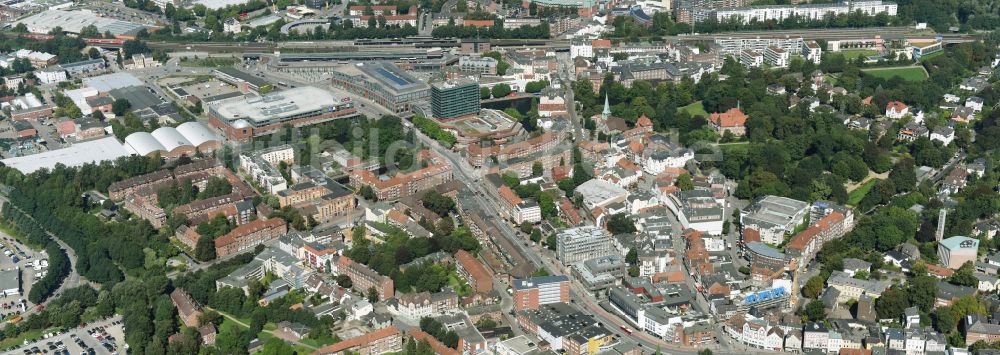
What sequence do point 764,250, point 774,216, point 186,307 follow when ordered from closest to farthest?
point 186,307 < point 764,250 < point 774,216

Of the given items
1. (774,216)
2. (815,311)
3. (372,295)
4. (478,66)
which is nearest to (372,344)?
(372,295)

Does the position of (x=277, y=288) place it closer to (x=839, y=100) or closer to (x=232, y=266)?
(x=232, y=266)

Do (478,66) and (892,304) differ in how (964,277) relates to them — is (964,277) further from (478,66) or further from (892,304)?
(478,66)

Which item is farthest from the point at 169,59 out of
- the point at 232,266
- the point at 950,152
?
the point at 950,152

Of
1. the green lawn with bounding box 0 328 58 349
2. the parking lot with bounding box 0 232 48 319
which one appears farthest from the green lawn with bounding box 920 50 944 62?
the green lawn with bounding box 0 328 58 349

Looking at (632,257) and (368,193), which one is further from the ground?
(368,193)
